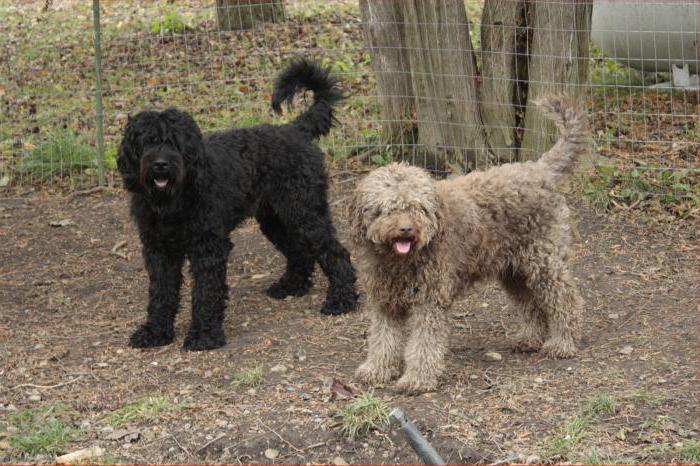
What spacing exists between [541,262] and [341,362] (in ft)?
4.23

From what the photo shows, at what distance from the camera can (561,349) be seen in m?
5.66

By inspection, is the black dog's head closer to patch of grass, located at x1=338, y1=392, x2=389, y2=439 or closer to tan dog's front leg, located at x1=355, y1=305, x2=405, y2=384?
tan dog's front leg, located at x1=355, y1=305, x2=405, y2=384

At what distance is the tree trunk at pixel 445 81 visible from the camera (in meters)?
8.45

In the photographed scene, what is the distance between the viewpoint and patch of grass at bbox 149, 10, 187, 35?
12.1 meters

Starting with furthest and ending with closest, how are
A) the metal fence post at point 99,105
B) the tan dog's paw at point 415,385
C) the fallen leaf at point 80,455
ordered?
the metal fence post at point 99,105, the tan dog's paw at point 415,385, the fallen leaf at point 80,455

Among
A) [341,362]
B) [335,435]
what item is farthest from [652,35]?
[335,435]

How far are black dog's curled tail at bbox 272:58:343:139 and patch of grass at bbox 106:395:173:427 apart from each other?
2511 millimetres

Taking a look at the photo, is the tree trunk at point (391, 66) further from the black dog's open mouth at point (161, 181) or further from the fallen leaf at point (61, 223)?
the black dog's open mouth at point (161, 181)

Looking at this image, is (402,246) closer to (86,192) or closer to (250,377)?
(250,377)

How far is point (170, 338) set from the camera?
6305 mm

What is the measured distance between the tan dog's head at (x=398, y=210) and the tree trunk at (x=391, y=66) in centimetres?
387

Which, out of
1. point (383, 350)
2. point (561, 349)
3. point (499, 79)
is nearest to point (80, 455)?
point (383, 350)

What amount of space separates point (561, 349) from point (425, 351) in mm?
949

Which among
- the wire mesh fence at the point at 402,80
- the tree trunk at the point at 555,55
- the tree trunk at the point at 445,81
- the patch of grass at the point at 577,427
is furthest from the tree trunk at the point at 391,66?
the patch of grass at the point at 577,427
